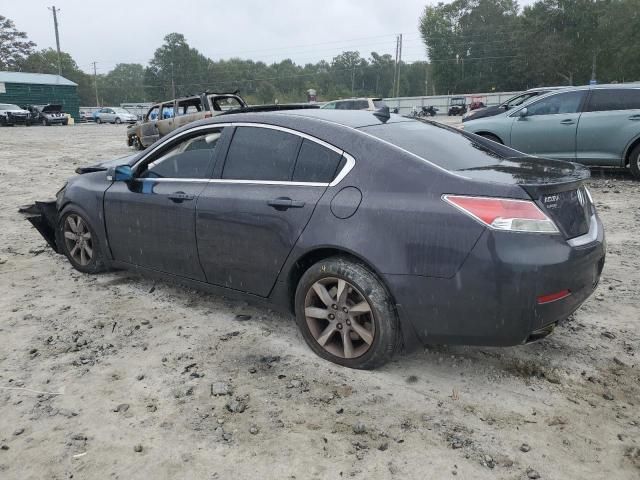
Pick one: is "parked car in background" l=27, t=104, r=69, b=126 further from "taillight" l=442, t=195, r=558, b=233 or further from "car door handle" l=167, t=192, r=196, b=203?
"taillight" l=442, t=195, r=558, b=233

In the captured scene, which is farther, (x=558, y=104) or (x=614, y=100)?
(x=558, y=104)

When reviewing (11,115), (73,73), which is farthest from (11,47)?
(11,115)

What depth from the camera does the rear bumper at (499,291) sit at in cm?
265

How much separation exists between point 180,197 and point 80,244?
1.65 meters

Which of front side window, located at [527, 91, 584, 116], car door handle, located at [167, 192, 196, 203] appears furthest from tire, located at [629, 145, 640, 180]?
car door handle, located at [167, 192, 196, 203]

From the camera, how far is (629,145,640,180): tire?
8625 mm

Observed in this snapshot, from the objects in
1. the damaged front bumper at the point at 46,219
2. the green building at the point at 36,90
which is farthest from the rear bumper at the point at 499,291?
the green building at the point at 36,90

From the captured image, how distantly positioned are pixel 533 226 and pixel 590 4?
281ft

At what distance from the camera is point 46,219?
533cm

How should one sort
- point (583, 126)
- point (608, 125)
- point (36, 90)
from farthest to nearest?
point (36, 90)
point (583, 126)
point (608, 125)

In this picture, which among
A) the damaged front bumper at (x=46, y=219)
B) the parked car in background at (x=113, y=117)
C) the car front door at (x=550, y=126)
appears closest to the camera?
the damaged front bumper at (x=46, y=219)

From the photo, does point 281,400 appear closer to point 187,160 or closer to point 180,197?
point 180,197

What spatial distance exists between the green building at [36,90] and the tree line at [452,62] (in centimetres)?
4179

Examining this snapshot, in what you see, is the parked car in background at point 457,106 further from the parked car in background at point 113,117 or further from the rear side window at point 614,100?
the rear side window at point 614,100
